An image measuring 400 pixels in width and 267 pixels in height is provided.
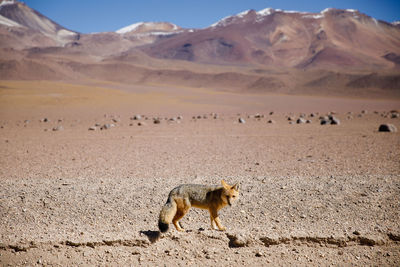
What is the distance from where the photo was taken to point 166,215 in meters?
3.97

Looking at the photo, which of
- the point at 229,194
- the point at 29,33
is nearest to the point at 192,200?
the point at 229,194

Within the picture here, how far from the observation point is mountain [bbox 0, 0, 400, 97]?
5744 cm

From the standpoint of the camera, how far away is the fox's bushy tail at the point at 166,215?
155 inches

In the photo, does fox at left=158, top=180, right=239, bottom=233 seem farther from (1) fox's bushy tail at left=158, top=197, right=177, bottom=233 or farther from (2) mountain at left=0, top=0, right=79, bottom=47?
(2) mountain at left=0, top=0, right=79, bottom=47

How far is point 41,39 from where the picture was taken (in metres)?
142

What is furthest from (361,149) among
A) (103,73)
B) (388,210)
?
(103,73)

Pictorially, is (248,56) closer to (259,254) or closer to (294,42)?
(294,42)

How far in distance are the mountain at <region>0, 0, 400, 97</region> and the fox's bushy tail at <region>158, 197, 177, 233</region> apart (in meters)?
47.6

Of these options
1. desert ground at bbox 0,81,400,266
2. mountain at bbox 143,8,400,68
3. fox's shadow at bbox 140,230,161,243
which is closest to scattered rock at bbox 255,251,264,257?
desert ground at bbox 0,81,400,266

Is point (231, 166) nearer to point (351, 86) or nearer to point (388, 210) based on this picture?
point (388, 210)

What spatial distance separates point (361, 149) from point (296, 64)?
100966mm

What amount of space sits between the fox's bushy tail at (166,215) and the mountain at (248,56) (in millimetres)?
47604

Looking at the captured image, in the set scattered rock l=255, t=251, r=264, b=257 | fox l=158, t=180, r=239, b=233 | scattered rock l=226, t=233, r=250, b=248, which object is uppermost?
fox l=158, t=180, r=239, b=233

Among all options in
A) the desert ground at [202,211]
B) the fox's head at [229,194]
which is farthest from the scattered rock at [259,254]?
A: the fox's head at [229,194]
